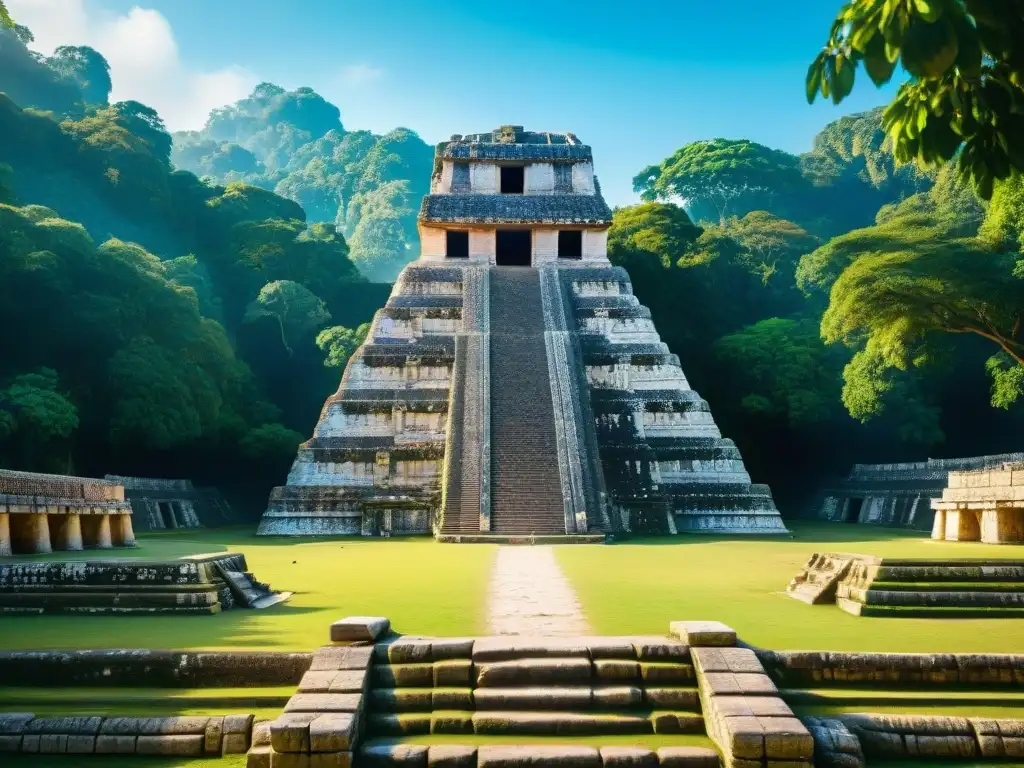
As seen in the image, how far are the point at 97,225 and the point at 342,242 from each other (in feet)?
37.4

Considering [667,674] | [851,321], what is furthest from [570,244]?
[667,674]

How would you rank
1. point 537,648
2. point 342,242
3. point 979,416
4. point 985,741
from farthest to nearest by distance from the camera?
point 342,242 < point 979,416 < point 537,648 < point 985,741

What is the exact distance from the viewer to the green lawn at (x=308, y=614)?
699 cm

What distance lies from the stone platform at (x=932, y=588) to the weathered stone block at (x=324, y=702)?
4886 millimetres

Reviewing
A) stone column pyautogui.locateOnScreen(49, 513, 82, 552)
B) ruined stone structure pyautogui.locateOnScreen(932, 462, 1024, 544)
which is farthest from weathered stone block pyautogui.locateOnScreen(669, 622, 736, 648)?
stone column pyautogui.locateOnScreen(49, 513, 82, 552)

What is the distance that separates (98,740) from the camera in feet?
18.2

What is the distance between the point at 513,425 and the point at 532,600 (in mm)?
12703

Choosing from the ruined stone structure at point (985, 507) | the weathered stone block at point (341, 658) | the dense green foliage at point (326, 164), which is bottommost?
the weathered stone block at point (341, 658)

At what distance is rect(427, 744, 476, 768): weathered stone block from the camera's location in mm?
5242

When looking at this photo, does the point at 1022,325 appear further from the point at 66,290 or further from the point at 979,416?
the point at 66,290

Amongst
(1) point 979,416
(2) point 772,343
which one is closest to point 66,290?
(2) point 772,343

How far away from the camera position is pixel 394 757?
5.32m

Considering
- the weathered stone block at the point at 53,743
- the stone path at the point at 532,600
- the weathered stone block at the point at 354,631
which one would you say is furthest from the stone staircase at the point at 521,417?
the weathered stone block at the point at 53,743

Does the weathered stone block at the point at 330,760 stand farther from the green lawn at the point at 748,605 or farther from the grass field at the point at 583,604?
the green lawn at the point at 748,605
